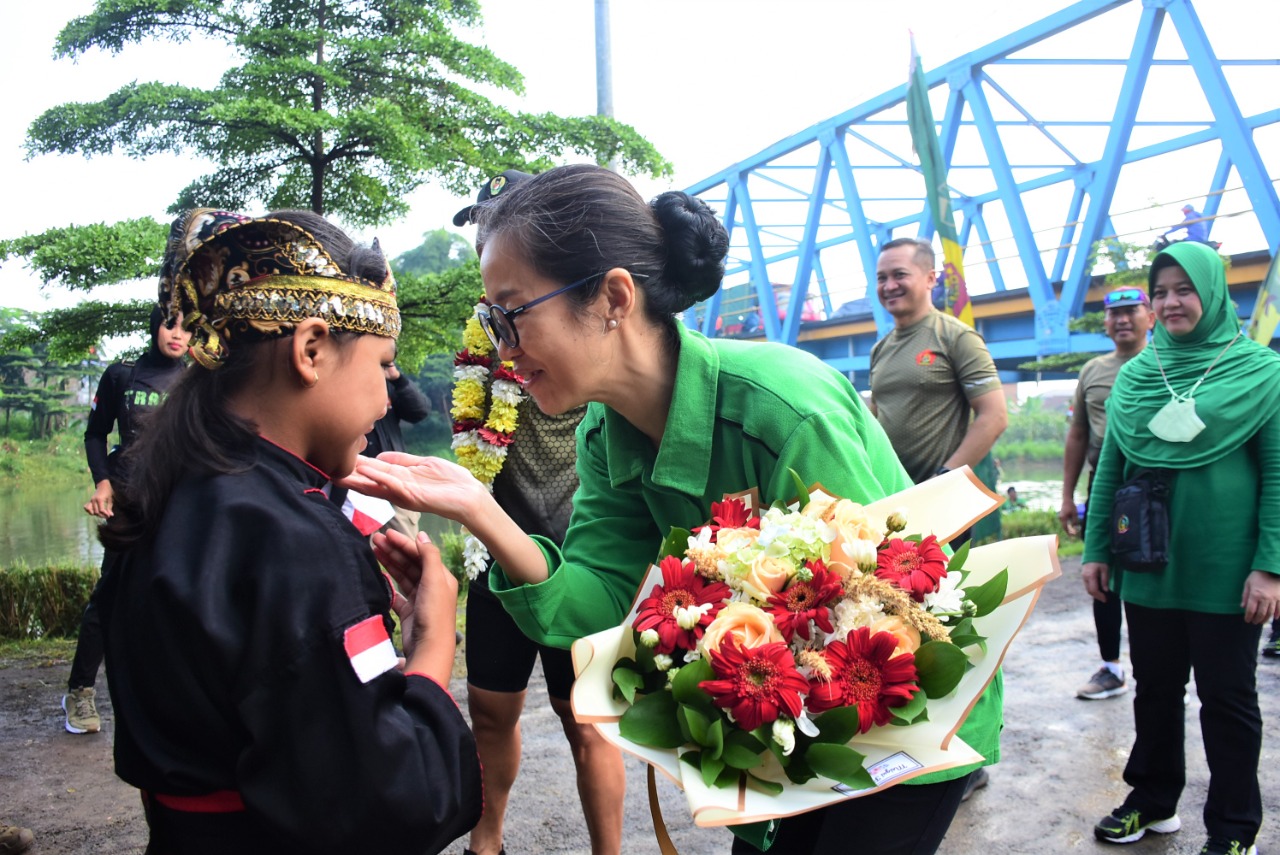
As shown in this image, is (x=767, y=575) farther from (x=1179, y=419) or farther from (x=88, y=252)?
(x=88, y=252)

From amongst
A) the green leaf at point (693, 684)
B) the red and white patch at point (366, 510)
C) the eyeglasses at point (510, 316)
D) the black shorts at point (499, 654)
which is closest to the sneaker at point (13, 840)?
the black shorts at point (499, 654)

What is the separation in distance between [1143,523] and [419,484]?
2.55 m

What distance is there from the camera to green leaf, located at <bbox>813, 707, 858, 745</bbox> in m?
1.33

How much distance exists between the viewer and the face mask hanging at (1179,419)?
3.07m

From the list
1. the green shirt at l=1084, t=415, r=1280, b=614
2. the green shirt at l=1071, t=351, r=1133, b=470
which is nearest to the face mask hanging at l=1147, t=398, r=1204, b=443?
the green shirt at l=1084, t=415, r=1280, b=614

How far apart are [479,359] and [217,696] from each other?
8.56ft

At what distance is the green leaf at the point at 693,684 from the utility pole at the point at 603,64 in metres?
6.82

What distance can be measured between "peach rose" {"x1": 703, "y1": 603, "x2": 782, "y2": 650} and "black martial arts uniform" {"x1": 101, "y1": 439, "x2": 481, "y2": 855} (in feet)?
1.35

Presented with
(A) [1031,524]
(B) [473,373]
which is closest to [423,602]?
(B) [473,373]

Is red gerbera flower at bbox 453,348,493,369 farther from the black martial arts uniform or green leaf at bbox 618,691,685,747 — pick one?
green leaf at bbox 618,691,685,747

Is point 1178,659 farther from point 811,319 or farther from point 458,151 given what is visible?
point 811,319

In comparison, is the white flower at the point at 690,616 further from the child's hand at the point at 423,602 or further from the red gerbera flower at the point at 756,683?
the child's hand at the point at 423,602

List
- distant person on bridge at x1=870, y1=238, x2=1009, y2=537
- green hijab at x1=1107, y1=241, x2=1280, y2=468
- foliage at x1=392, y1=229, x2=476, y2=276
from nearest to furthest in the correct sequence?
green hijab at x1=1107, y1=241, x2=1280, y2=468, distant person on bridge at x1=870, y1=238, x2=1009, y2=537, foliage at x1=392, y1=229, x2=476, y2=276

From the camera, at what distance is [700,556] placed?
1506 mm
